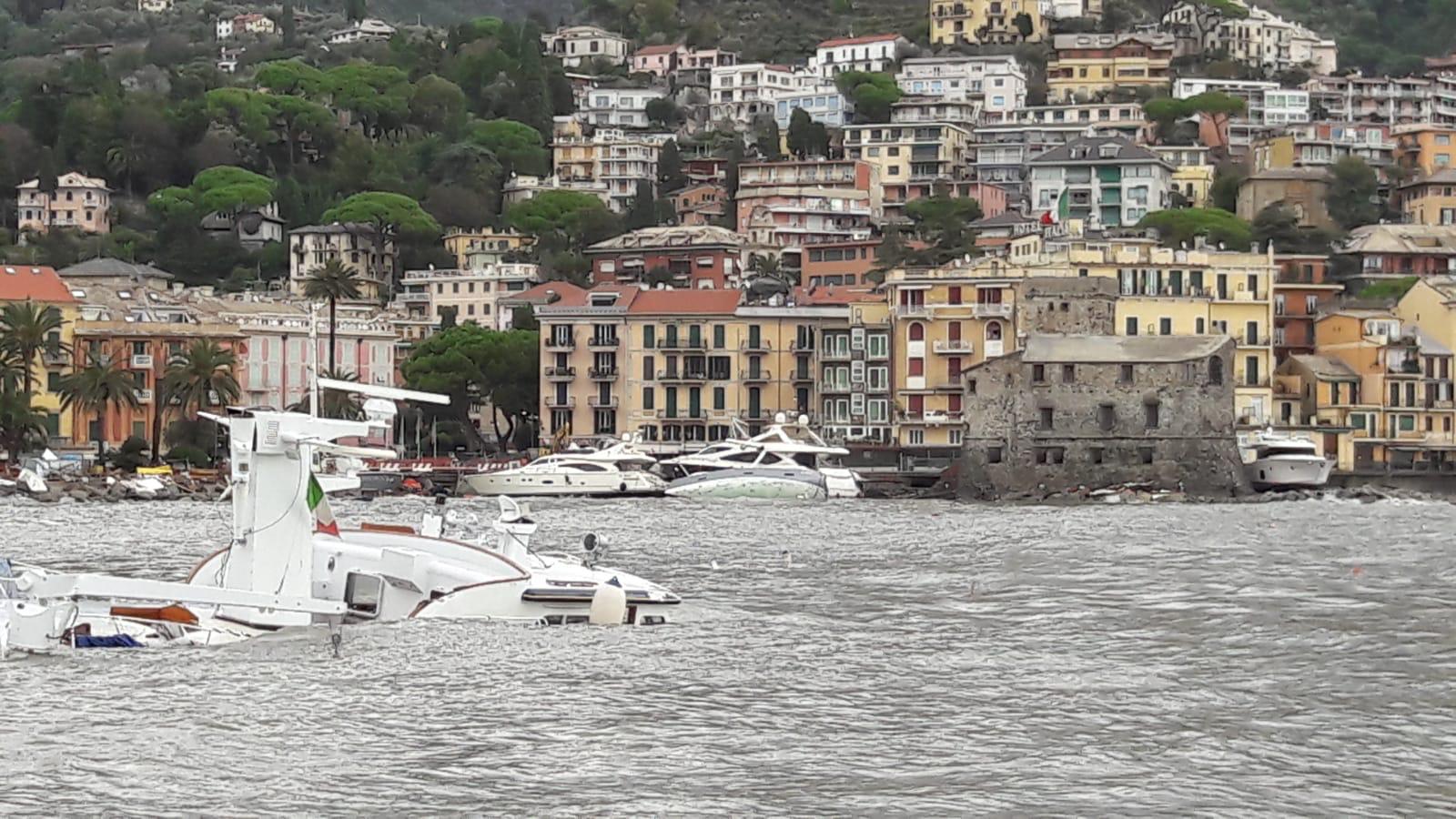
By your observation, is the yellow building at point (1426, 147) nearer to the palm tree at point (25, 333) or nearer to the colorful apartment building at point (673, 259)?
the colorful apartment building at point (673, 259)

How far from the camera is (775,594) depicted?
1726 inches

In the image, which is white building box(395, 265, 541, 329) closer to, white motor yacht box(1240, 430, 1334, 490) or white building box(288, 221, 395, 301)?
white building box(288, 221, 395, 301)

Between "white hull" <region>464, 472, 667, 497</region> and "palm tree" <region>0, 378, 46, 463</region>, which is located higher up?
"palm tree" <region>0, 378, 46, 463</region>

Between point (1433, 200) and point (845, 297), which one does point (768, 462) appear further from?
point (1433, 200)

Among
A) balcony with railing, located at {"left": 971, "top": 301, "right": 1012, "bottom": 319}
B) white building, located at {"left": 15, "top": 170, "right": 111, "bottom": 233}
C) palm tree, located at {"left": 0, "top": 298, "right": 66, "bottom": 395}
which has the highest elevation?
white building, located at {"left": 15, "top": 170, "right": 111, "bottom": 233}

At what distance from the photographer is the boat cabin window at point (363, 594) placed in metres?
34.9

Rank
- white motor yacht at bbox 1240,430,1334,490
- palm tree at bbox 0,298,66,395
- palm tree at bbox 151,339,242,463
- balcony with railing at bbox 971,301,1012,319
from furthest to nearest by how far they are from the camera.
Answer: balcony with railing at bbox 971,301,1012,319 → palm tree at bbox 151,339,242,463 → palm tree at bbox 0,298,66,395 → white motor yacht at bbox 1240,430,1334,490

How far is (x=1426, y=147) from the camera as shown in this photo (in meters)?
179

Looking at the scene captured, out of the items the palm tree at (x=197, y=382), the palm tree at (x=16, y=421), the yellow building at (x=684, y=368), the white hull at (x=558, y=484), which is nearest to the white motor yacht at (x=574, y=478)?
the white hull at (x=558, y=484)


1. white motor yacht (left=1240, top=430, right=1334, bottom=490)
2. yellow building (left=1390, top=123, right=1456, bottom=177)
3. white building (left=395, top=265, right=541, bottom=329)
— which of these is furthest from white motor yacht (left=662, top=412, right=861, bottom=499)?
yellow building (left=1390, top=123, right=1456, bottom=177)

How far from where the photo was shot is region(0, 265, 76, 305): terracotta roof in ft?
382

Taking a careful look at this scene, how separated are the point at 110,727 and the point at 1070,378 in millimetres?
75928

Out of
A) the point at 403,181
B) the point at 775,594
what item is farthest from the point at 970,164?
the point at 775,594

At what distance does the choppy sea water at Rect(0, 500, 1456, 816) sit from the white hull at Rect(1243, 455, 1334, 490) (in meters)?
55.2
